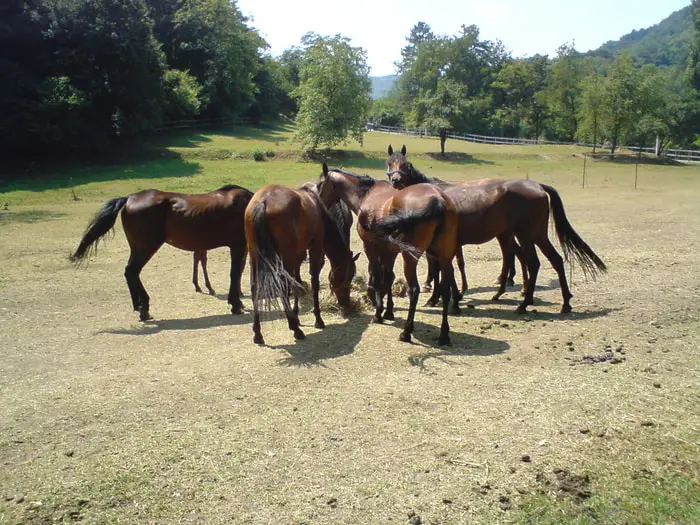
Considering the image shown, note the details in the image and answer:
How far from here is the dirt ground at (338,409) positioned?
401 cm

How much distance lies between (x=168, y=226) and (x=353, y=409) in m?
5.17

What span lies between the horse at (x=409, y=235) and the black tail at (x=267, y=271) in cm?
130

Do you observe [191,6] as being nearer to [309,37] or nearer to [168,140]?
[168,140]

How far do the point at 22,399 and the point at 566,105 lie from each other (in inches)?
2569

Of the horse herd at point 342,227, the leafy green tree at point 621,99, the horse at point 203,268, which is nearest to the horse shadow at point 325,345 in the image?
the horse herd at point 342,227

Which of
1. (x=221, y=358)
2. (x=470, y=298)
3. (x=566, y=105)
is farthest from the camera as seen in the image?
(x=566, y=105)

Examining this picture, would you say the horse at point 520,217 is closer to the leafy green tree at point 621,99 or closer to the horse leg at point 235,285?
the horse leg at point 235,285

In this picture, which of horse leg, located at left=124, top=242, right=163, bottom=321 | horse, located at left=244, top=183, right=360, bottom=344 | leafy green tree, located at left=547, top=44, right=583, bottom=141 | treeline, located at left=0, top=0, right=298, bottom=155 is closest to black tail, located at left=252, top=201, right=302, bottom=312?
horse, located at left=244, top=183, right=360, bottom=344

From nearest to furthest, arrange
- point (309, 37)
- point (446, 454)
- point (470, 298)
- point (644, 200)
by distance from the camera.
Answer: point (446, 454) → point (470, 298) → point (644, 200) → point (309, 37)

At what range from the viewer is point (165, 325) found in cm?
→ 861

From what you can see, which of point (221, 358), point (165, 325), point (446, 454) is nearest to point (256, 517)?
point (446, 454)

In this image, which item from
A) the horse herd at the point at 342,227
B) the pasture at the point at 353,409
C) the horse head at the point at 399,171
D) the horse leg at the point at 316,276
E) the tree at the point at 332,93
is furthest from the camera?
the tree at the point at 332,93

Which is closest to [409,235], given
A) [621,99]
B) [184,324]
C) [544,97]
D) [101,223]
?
[184,324]

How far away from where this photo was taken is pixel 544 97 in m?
64.7
